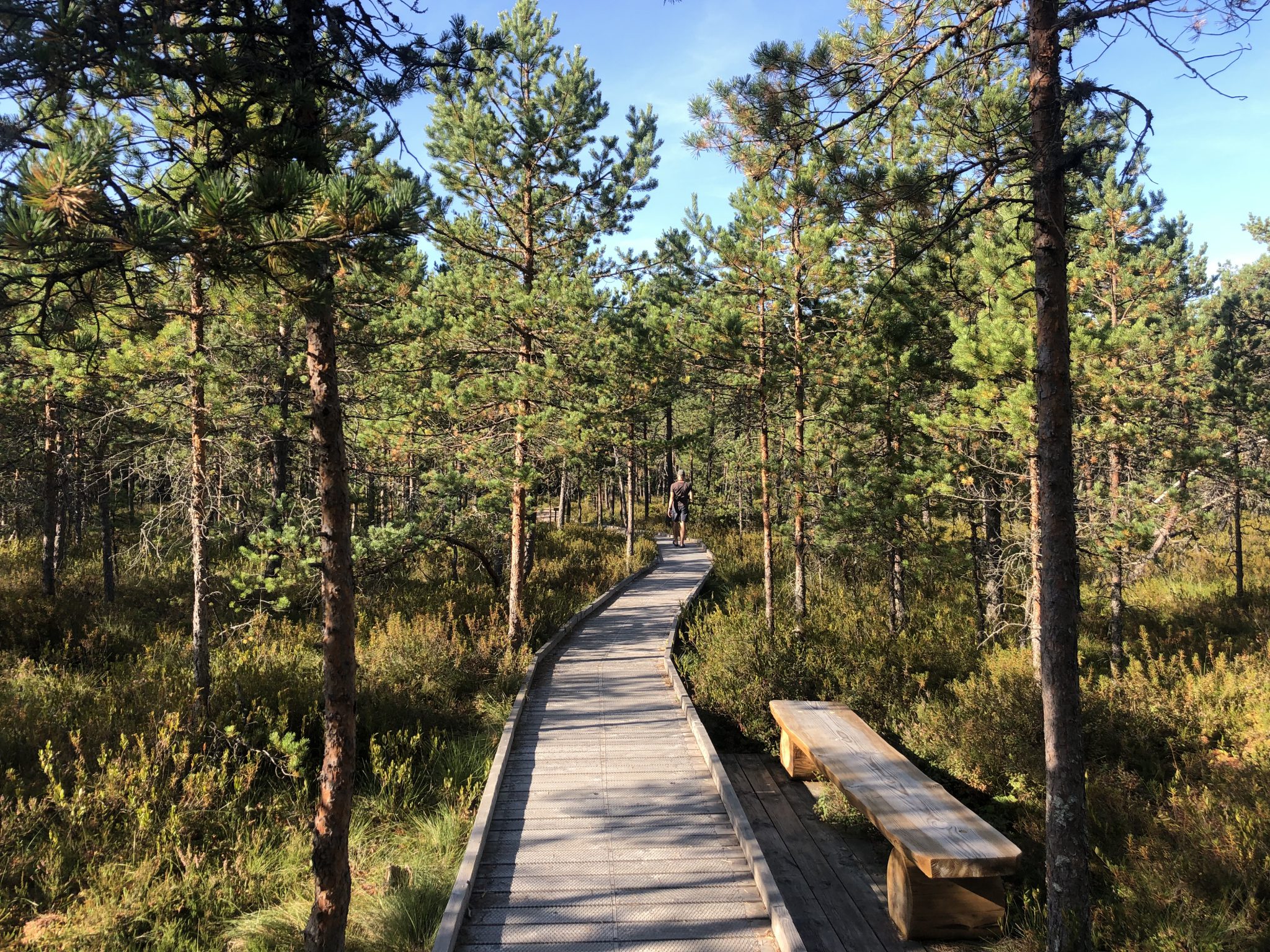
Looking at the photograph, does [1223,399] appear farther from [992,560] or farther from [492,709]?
[492,709]

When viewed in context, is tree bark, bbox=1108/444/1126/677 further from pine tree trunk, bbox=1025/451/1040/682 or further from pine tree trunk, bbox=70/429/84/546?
pine tree trunk, bbox=70/429/84/546

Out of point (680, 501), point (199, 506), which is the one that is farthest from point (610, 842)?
point (680, 501)

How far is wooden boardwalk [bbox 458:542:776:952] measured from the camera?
4.70 m

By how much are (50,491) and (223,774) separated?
31.3 ft

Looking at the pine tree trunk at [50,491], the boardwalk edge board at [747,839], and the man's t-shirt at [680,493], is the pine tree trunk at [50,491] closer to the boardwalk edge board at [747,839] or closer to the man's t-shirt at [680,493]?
the boardwalk edge board at [747,839]

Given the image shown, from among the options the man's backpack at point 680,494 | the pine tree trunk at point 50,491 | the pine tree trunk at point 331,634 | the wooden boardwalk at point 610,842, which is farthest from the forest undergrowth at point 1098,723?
the pine tree trunk at point 50,491

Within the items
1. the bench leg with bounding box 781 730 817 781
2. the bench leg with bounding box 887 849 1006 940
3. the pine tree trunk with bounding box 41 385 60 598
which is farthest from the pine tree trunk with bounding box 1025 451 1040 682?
the pine tree trunk with bounding box 41 385 60 598

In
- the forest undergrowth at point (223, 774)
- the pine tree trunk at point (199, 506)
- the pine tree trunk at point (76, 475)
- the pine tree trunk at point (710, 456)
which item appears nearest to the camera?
the forest undergrowth at point (223, 774)

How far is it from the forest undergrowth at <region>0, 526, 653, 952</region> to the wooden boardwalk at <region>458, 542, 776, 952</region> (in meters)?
0.48

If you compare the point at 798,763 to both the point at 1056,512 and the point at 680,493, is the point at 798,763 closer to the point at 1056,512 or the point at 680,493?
the point at 1056,512

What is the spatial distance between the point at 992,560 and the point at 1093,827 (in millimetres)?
6394

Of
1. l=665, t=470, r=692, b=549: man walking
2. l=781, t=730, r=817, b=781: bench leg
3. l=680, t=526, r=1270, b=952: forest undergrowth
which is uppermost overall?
l=665, t=470, r=692, b=549: man walking

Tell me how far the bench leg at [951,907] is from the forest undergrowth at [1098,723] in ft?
0.65

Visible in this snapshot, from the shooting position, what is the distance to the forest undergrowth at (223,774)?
515 cm
